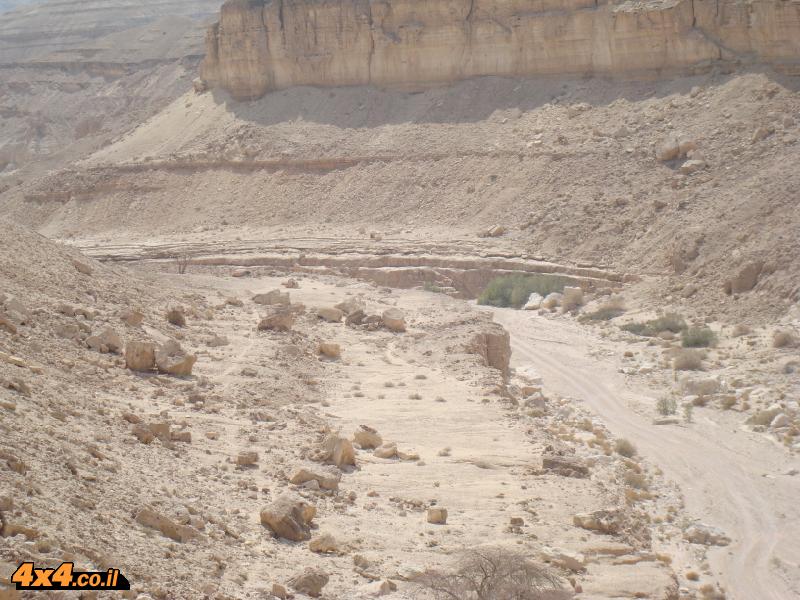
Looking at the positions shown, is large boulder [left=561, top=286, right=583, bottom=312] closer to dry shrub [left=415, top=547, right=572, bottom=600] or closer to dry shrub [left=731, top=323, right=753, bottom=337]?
dry shrub [left=731, top=323, right=753, bottom=337]

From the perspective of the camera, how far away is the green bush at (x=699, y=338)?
26672 mm

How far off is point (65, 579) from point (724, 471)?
12389 mm

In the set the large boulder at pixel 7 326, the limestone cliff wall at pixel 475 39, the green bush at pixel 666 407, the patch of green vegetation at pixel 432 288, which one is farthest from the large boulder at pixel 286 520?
the limestone cliff wall at pixel 475 39

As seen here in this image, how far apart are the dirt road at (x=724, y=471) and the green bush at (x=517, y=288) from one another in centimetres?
660

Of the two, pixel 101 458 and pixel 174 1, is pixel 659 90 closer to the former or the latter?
pixel 101 458

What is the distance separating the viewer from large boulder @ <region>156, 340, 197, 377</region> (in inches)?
679

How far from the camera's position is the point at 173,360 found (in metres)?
17.4

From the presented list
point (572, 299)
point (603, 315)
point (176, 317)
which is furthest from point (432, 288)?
point (176, 317)

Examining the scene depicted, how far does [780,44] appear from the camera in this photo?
38.9m

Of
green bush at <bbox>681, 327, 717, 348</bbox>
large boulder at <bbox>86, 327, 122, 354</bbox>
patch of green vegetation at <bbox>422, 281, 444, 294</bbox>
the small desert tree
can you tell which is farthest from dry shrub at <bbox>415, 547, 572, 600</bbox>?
the small desert tree

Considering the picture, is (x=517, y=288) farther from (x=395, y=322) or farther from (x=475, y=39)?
(x=475, y=39)

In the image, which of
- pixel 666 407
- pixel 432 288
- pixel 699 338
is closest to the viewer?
pixel 666 407

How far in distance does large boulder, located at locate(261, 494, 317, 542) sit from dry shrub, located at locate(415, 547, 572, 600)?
133 cm

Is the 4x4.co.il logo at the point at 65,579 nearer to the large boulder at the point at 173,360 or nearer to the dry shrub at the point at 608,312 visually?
the large boulder at the point at 173,360
